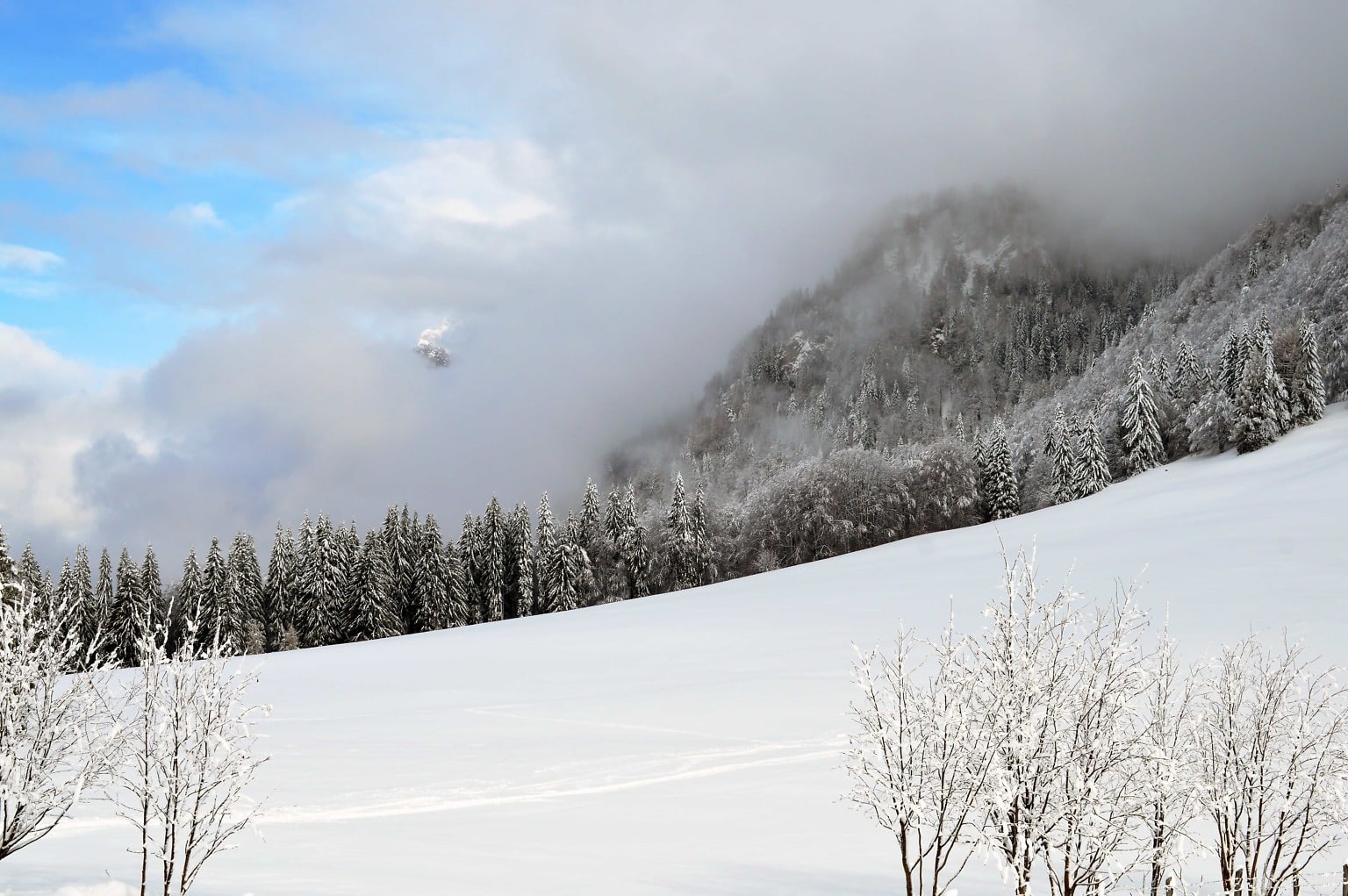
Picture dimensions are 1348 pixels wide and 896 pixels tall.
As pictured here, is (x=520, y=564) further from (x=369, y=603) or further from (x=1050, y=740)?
(x=1050, y=740)

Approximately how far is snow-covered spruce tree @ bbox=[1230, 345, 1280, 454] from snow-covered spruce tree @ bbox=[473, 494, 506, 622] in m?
54.0

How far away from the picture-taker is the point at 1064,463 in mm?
68875

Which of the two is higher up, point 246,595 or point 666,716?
point 246,595

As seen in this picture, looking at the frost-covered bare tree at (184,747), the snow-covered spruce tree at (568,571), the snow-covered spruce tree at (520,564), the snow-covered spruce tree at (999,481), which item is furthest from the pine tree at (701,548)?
the frost-covered bare tree at (184,747)

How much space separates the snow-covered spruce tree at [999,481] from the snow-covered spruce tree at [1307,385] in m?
19.0

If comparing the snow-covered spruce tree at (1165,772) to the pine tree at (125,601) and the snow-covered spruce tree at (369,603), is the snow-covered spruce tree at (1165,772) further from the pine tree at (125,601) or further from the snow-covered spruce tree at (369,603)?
the pine tree at (125,601)

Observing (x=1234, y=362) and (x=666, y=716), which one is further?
(x=1234, y=362)

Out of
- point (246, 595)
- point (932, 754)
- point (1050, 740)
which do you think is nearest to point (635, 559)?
point (246, 595)

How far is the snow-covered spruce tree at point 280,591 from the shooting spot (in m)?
68.7

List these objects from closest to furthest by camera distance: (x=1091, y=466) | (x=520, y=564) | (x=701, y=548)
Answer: (x=1091, y=466) < (x=520, y=564) < (x=701, y=548)

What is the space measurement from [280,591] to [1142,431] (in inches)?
2561

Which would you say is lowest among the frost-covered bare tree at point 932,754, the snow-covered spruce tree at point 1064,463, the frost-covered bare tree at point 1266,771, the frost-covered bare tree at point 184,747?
the frost-covered bare tree at point 1266,771

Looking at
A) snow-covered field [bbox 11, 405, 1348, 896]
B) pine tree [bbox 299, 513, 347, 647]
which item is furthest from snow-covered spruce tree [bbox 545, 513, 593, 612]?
snow-covered field [bbox 11, 405, 1348, 896]

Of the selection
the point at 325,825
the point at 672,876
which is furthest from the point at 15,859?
the point at 672,876
